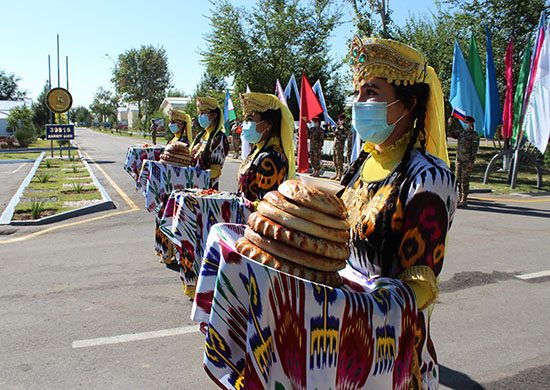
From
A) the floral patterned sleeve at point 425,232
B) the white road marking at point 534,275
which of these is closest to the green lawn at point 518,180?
the white road marking at point 534,275

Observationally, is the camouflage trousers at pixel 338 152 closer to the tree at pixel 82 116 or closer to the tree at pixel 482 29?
the tree at pixel 482 29

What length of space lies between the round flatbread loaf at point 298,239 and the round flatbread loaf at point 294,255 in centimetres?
1

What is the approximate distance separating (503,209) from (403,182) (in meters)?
10.5

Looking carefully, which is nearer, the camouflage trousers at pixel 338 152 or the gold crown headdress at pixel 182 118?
the gold crown headdress at pixel 182 118

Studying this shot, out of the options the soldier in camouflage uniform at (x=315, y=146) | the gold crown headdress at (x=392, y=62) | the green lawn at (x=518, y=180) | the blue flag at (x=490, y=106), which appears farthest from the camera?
the soldier in camouflage uniform at (x=315, y=146)

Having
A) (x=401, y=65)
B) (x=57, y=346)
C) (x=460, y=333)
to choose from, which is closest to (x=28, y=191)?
(x=57, y=346)

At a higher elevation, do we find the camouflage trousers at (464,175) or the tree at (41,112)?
the tree at (41,112)

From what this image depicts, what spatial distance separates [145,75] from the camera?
270ft

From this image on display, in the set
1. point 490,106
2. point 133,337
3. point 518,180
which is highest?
point 490,106

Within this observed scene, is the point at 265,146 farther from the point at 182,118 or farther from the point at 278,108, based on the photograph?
the point at 182,118

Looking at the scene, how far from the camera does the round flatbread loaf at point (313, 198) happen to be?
5.43 ft

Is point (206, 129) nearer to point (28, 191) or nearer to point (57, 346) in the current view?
point (57, 346)

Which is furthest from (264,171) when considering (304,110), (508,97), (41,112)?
(41,112)

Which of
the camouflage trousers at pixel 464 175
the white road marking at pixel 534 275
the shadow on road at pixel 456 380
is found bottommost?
the shadow on road at pixel 456 380
